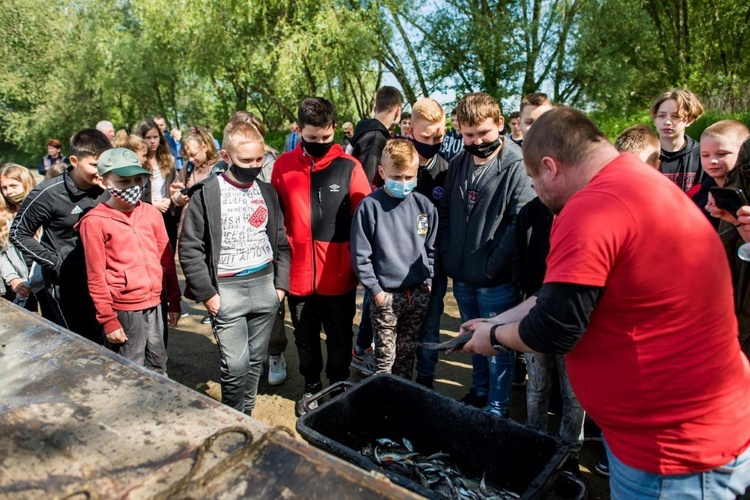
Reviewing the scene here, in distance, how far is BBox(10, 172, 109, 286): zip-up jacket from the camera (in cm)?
331

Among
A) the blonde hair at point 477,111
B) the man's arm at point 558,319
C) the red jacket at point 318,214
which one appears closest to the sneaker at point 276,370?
the red jacket at point 318,214

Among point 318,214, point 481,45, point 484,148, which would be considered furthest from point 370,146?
point 481,45

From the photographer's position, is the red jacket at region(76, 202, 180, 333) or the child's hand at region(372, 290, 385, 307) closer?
the red jacket at region(76, 202, 180, 333)

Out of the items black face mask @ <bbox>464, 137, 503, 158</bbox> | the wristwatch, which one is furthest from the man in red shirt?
black face mask @ <bbox>464, 137, 503, 158</bbox>

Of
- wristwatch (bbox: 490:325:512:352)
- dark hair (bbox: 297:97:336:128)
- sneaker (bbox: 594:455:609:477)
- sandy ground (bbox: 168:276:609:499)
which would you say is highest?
dark hair (bbox: 297:97:336:128)

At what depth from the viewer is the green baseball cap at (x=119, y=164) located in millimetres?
2955

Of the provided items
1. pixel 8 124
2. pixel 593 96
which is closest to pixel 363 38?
pixel 593 96

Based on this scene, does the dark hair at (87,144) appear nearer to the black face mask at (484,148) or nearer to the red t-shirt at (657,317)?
the black face mask at (484,148)

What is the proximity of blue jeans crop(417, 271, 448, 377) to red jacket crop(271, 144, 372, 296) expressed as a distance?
2.06ft

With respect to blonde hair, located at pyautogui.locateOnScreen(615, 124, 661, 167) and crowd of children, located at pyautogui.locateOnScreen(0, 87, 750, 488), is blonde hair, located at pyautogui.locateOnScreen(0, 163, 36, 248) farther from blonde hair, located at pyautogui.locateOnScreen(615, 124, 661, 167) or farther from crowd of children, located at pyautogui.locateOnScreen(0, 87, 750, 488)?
blonde hair, located at pyautogui.locateOnScreen(615, 124, 661, 167)

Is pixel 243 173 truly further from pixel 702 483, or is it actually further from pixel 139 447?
pixel 702 483

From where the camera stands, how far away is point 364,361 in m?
4.36

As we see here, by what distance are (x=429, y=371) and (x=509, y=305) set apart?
0.88 metres

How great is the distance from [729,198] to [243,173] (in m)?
2.66
